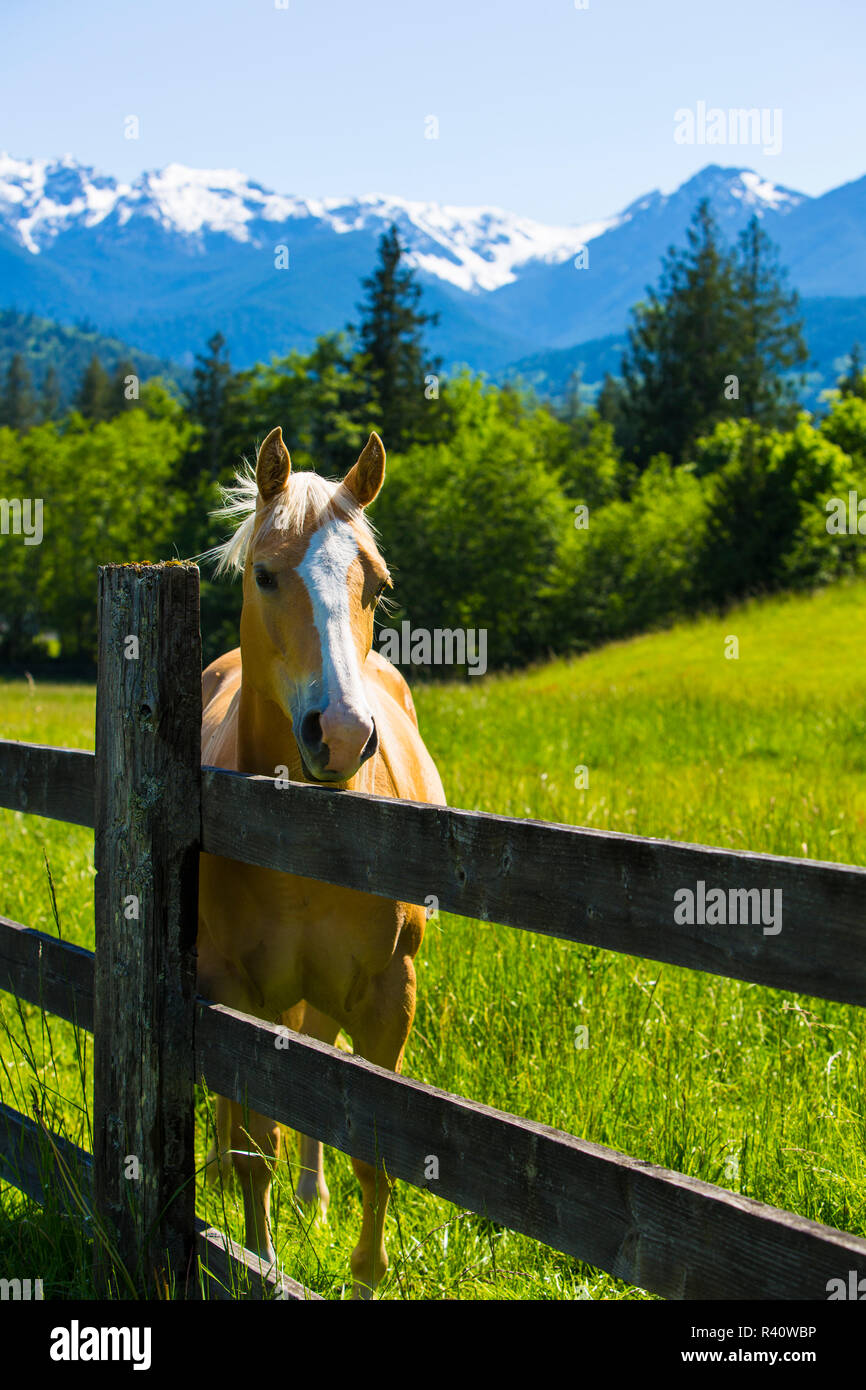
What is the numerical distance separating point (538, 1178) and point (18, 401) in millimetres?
119225

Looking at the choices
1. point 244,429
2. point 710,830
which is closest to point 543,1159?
point 710,830

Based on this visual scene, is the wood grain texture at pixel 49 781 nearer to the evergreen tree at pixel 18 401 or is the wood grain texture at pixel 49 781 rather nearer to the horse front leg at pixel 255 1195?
the horse front leg at pixel 255 1195

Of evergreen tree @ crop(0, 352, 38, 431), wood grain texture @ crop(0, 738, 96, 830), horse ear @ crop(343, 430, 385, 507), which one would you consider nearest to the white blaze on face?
horse ear @ crop(343, 430, 385, 507)

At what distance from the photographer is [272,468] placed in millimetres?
3006

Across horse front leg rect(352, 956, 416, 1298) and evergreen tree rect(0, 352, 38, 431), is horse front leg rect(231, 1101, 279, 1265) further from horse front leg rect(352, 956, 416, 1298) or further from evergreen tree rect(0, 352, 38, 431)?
evergreen tree rect(0, 352, 38, 431)

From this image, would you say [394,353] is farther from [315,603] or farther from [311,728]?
[311,728]

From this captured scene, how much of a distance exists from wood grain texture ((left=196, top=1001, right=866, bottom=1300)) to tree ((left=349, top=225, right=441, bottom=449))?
162 feet

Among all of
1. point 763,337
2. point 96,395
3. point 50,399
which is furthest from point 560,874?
point 50,399

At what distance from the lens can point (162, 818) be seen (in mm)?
2436

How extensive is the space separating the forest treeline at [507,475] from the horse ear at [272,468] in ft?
96.6

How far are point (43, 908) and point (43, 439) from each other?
209 feet

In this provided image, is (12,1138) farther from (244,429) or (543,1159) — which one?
(244,429)

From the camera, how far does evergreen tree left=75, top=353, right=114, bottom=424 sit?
88250mm

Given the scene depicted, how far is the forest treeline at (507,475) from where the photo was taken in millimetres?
36812
